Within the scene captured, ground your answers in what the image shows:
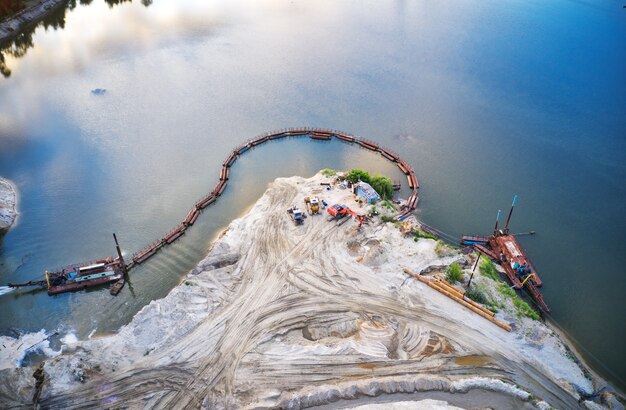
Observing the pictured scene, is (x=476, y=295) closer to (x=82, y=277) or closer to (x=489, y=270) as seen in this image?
(x=489, y=270)

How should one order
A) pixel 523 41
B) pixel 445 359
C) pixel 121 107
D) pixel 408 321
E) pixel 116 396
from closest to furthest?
pixel 116 396 → pixel 445 359 → pixel 408 321 → pixel 121 107 → pixel 523 41

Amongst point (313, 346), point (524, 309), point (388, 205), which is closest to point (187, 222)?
point (313, 346)

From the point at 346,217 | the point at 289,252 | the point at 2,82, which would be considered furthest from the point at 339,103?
the point at 2,82

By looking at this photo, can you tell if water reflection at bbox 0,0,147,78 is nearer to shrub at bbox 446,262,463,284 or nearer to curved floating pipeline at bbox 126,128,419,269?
curved floating pipeline at bbox 126,128,419,269

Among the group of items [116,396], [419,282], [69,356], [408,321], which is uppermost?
[419,282]

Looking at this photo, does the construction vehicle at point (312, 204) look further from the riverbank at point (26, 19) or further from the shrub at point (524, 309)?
the riverbank at point (26, 19)

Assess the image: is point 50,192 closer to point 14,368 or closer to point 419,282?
point 14,368
